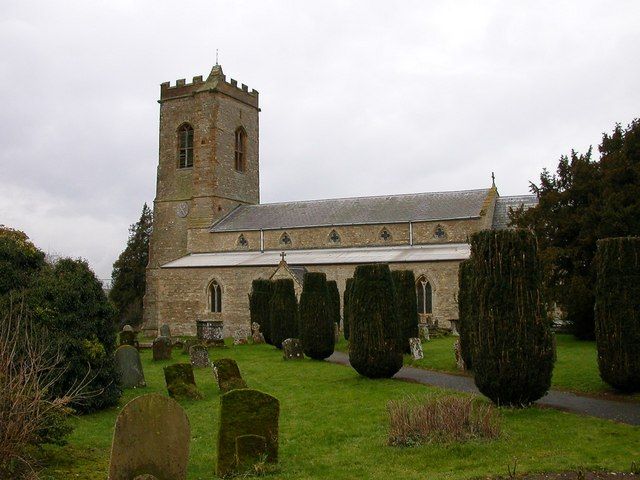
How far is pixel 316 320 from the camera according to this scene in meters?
20.5

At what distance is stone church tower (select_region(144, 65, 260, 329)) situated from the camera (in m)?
41.4

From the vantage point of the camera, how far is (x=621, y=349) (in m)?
12.8

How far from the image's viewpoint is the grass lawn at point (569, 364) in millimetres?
13672

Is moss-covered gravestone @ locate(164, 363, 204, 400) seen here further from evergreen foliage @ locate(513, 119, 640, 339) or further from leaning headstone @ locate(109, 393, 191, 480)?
evergreen foliage @ locate(513, 119, 640, 339)

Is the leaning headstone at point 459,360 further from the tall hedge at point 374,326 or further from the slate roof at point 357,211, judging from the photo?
the slate roof at point 357,211

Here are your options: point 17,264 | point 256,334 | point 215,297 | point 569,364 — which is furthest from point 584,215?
point 215,297

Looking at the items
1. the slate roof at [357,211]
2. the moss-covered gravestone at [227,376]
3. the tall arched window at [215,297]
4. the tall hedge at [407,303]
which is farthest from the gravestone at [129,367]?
the slate roof at [357,211]

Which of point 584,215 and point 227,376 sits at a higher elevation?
point 584,215

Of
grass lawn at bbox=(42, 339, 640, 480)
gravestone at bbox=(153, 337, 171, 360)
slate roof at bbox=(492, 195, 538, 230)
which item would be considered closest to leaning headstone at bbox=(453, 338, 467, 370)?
grass lawn at bbox=(42, 339, 640, 480)

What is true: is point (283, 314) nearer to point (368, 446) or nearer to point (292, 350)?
point (292, 350)

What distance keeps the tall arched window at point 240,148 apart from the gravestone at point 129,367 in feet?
98.2

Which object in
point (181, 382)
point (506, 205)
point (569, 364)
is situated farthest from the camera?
point (506, 205)

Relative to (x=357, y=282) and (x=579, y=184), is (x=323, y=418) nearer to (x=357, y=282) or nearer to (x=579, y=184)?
(x=357, y=282)

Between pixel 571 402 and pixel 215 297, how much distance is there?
1058 inches
